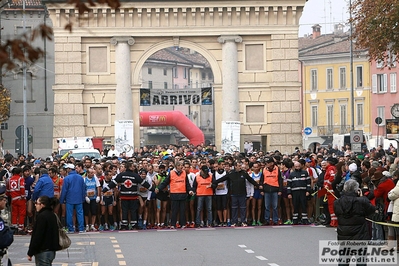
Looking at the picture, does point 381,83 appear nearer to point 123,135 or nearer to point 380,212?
point 123,135

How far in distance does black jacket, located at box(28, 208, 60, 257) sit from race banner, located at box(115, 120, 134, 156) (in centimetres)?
3668

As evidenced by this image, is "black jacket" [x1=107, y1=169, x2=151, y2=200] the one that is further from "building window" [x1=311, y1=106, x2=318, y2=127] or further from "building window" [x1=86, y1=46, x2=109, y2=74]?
"building window" [x1=311, y1=106, x2=318, y2=127]

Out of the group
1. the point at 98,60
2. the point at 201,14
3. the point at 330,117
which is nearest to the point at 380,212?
the point at 201,14

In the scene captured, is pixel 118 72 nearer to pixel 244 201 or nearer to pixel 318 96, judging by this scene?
pixel 244 201

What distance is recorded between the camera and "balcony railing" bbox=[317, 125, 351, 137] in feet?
309

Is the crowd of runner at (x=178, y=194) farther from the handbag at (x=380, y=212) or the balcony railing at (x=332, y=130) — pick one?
the balcony railing at (x=332, y=130)

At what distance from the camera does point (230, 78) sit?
176 feet

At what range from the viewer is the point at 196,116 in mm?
130250

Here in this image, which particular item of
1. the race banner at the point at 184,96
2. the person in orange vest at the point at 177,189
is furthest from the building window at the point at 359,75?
the person in orange vest at the point at 177,189

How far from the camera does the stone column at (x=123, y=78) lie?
53.2 meters

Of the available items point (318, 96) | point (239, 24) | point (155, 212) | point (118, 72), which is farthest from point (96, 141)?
point (318, 96)

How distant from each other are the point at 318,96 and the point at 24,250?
76130mm

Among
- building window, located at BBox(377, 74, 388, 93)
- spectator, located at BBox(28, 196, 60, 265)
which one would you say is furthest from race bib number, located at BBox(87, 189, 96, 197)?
building window, located at BBox(377, 74, 388, 93)

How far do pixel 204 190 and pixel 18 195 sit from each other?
482 centimetres
